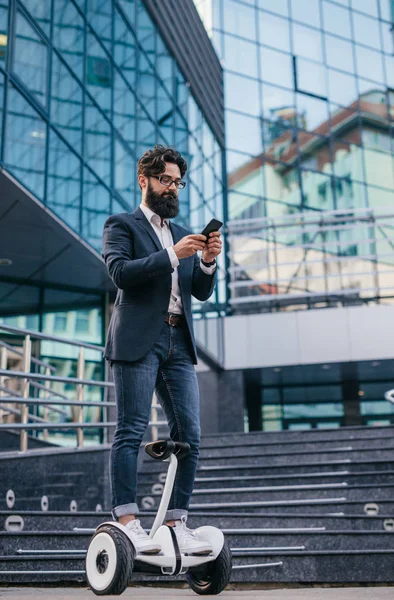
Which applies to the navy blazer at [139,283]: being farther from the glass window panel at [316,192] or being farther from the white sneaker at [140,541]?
the glass window panel at [316,192]

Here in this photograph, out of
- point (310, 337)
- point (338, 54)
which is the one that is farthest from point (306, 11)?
point (310, 337)

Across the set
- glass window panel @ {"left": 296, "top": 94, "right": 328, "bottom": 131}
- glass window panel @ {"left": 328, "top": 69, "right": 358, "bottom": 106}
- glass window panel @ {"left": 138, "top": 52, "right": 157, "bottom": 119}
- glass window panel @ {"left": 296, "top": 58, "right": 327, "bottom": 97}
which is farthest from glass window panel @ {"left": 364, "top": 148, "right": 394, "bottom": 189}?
glass window panel @ {"left": 138, "top": 52, "right": 157, "bottom": 119}

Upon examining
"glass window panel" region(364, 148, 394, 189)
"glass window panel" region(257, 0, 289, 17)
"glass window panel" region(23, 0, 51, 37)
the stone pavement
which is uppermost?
"glass window panel" region(257, 0, 289, 17)

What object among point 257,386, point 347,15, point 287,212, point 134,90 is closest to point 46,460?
point 134,90

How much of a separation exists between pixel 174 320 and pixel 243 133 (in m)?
18.8

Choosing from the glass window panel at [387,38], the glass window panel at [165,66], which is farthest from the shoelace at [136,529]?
the glass window panel at [387,38]

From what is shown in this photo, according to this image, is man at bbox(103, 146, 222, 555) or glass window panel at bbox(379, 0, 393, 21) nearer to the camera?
man at bbox(103, 146, 222, 555)

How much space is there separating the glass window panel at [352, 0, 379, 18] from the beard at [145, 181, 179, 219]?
2431 cm

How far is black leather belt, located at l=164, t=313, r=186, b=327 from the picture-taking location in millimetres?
3162

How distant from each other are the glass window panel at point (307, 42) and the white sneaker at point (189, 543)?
22227 mm

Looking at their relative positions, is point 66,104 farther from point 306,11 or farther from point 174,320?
point 306,11

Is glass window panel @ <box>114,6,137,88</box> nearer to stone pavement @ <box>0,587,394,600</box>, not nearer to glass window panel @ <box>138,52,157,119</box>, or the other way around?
glass window panel @ <box>138,52,157,119</box>

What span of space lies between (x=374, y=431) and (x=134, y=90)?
7553 millimetres

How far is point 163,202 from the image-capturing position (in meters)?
3.20
